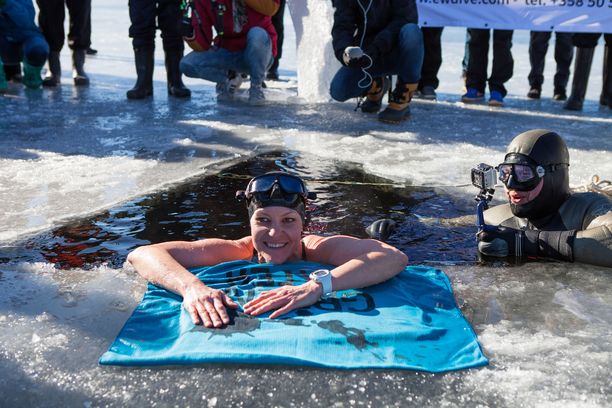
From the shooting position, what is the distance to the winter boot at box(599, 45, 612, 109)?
7.35 meters

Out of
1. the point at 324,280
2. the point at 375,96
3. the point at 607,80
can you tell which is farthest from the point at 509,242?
the point at 607,80

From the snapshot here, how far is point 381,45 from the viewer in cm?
Result: 655

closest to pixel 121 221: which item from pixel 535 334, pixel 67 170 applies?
pixel 67 170

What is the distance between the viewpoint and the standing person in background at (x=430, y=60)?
320 inches

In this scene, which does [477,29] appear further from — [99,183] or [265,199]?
[265,199]

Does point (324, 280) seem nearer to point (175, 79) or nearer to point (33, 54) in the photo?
point (175, 79)

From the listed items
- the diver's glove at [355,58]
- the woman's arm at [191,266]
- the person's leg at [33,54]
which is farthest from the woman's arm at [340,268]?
the person's leg at [33,54]

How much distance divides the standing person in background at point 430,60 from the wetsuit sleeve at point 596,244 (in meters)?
5.04

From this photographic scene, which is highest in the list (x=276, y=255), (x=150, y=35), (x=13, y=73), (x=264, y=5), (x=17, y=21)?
(x=264, y=5)

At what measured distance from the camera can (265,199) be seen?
3.07 meters

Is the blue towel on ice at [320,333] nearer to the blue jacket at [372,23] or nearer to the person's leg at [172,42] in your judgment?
the blue jacket at [372,23]

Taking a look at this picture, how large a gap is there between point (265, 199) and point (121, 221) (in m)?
1.31

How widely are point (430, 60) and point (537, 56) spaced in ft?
4.31

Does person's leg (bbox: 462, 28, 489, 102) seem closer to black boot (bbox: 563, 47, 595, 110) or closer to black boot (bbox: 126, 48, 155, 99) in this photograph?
black boot (bbox: 563, 47, 595, 110)
